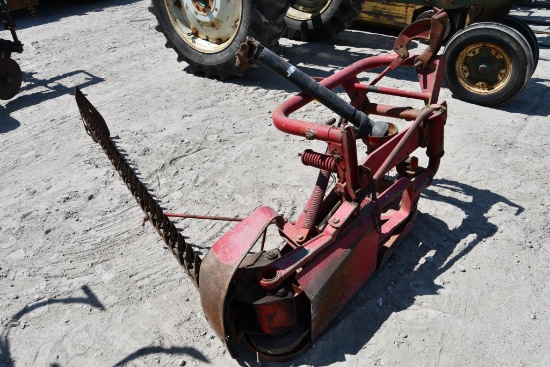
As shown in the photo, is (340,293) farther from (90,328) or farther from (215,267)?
(90,328)

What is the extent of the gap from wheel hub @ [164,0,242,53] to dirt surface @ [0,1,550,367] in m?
0.46

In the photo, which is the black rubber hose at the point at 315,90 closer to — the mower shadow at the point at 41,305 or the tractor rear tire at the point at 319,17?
the mower shadow at the point at 41,305

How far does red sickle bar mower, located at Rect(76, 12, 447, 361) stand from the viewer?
7.63ft

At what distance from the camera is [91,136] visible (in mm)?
4562

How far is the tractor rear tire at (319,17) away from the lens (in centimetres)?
652

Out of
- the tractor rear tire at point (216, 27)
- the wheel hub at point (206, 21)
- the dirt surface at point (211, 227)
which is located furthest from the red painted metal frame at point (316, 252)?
the wheel hub at point (206, 21)

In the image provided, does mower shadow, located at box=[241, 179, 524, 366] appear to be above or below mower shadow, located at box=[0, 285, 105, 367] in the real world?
above

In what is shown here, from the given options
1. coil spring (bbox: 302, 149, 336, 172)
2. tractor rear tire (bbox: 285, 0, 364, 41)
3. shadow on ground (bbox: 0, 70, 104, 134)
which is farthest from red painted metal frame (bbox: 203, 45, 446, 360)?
tractor rear tire (bbox: 285, 0, 364, 41)

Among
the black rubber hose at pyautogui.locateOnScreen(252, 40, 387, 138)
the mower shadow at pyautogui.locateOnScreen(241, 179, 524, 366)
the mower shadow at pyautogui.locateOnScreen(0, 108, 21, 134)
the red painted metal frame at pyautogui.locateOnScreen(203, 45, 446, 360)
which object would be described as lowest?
the mower shadow at pyautogui.locateOnScreen(0, 108, 21, 134)

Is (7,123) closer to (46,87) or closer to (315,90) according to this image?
(46,87)

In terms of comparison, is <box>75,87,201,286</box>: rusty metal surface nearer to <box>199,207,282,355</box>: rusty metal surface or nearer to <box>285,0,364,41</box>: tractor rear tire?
<box>199,207,282,355</box>: rusty metal surface

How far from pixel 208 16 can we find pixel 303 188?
9.75 feet

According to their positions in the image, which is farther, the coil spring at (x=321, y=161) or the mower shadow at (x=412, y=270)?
the mower shadow at (x=412, y=270)

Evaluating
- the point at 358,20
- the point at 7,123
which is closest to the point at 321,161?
the point at 7,123
